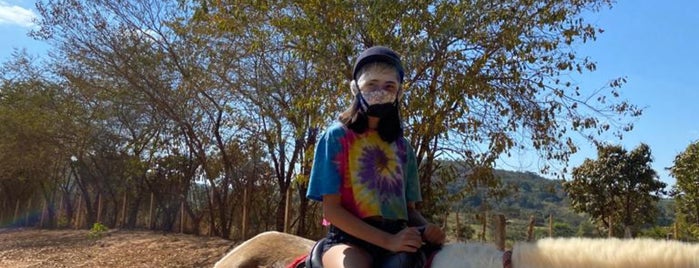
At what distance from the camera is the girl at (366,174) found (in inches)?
94.8

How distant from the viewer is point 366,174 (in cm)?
250

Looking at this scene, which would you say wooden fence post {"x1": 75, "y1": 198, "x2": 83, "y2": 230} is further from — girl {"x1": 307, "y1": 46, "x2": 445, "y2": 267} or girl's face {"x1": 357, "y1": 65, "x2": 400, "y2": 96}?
girl's face {"x1": 357, "y1": 65, "x2": 400, "y2": 96}

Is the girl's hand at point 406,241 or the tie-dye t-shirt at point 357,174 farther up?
the tie-dye t-shirt at point 357,174

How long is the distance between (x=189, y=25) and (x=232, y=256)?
10889 mm

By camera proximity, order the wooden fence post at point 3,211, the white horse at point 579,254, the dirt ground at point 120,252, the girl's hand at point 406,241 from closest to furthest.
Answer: the white horse at point 579,254 → the girl's hand at point 406,241 → the dirt ground at point 120,252 → the wooden fence post at point 3,211

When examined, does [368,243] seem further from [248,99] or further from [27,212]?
[27,212]

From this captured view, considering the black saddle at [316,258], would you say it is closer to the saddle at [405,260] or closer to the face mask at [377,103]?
the saddle at [405,260]

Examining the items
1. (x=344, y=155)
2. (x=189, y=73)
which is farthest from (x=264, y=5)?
(x=344, y=155)

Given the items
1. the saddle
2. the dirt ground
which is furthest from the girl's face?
the dirt ground

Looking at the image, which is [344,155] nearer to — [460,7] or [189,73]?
[460,7]

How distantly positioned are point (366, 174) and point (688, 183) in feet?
74.9

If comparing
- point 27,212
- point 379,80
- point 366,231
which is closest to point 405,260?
point 366,231

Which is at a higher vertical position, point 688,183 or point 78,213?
point 688,183

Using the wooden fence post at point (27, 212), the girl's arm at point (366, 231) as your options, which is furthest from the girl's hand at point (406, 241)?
the wooden fence post at point (27, 212)
